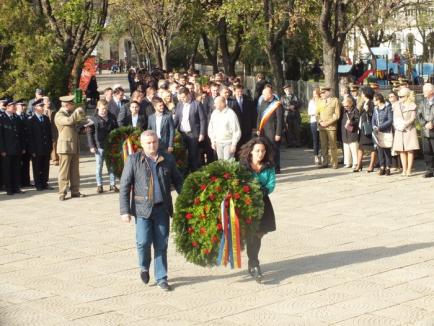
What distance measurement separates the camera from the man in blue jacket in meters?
10.5

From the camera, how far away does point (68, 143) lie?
57.0 ft

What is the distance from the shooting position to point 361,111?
19.9 m

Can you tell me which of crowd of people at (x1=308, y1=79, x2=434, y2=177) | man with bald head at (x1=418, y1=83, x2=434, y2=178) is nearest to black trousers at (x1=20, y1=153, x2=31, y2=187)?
crowd of people at (x1=308, y1=79, x2=434, y2=177)

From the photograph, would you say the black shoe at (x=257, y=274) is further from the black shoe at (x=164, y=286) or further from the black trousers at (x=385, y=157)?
the black trousers at (x=385, y=157)

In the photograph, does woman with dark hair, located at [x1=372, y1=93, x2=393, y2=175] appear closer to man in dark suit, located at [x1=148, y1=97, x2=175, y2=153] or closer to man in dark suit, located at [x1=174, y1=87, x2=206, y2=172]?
man in dark suit, located at [x1=174, y1=87, x2=206, y2=172]

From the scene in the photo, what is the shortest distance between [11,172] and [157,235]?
8.63m

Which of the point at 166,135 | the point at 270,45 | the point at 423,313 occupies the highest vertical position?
the point at 270,45

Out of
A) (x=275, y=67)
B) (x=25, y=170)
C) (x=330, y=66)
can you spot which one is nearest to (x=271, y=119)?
(x=25, y=170)

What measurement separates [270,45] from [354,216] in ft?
57.2

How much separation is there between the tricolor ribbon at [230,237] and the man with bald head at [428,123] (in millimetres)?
8906

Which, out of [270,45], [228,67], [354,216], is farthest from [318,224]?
[228,67]

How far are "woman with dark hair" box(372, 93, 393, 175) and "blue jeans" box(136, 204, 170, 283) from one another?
931cm

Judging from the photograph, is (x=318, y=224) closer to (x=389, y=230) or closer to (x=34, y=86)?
(x=389, y=230)

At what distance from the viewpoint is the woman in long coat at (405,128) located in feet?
61.5
